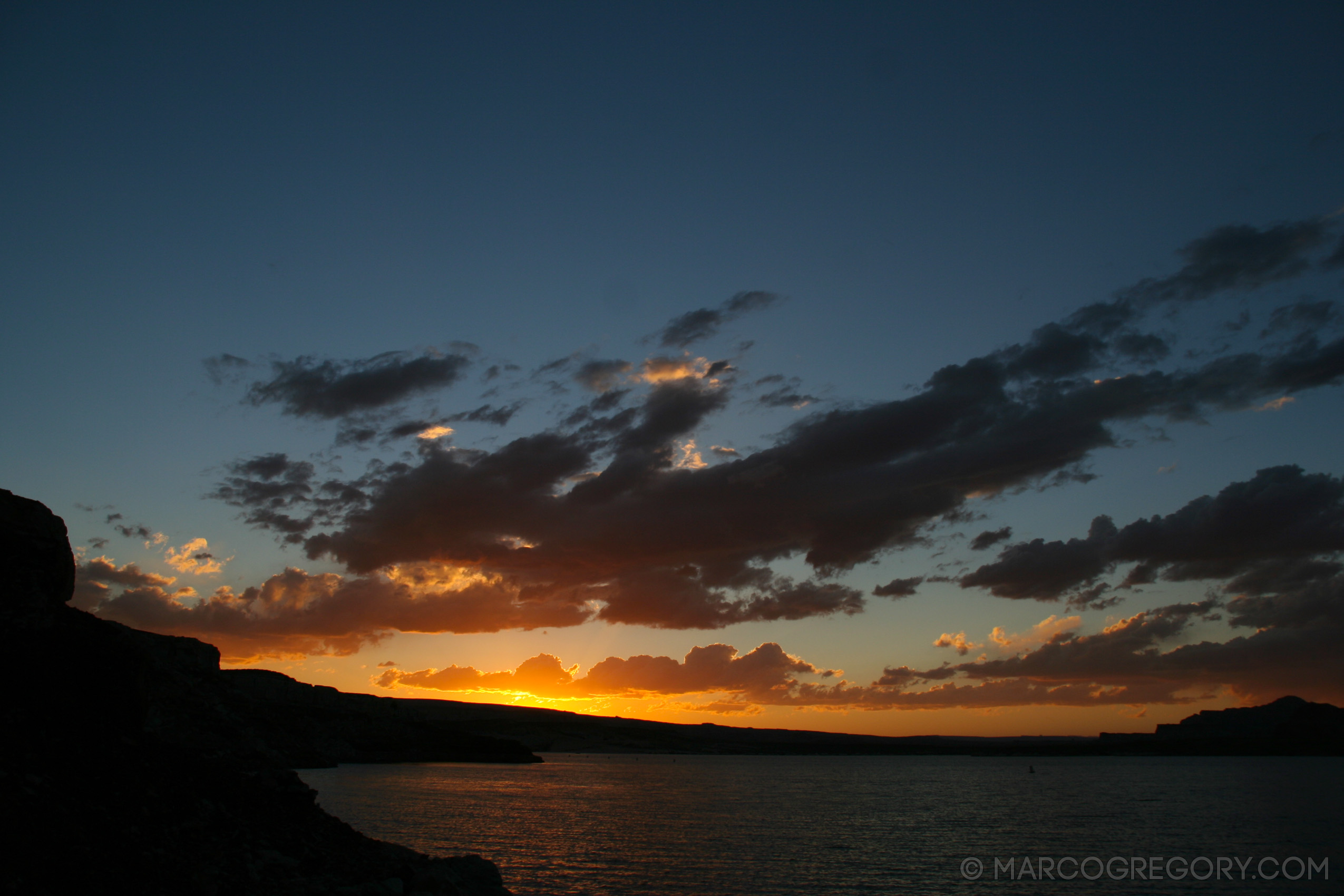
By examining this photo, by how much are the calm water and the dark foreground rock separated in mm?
19447

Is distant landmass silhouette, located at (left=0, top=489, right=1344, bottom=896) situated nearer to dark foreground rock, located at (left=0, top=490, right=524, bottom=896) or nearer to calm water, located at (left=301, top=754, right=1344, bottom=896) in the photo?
dark foreground rock, located at (left=0, top=490, right=524, bottom=896)

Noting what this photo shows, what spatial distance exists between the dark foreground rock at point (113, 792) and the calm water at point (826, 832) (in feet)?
63.8

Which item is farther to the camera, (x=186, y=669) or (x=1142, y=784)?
(x=1142, y=784)

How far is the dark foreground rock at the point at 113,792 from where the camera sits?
2031cm

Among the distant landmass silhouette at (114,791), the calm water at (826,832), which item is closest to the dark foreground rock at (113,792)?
the distant landmass silhouette at (114,791)

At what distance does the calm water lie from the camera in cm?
4856

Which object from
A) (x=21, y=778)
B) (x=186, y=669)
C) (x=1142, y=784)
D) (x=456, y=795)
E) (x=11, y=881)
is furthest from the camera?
(x=1142, y=784)

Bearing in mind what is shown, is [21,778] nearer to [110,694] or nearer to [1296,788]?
[110,694]

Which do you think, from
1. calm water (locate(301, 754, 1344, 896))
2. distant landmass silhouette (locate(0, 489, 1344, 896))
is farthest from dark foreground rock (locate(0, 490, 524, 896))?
calm water (locate(301, 754, 1344, 896))

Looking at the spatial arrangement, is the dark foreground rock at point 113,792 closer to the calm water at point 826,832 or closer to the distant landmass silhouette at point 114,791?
the distant landmass silhouette at point 114,791

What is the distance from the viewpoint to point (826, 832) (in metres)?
73.6

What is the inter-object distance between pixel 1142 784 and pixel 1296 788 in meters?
25.7

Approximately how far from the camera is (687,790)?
454 feet

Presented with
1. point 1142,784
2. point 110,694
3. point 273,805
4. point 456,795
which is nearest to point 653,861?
point 273,805
